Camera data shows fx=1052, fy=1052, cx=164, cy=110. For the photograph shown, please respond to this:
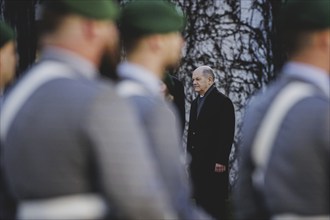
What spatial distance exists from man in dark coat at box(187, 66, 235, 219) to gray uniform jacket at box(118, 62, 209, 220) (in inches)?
241

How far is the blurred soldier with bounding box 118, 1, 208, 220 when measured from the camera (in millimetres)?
3941

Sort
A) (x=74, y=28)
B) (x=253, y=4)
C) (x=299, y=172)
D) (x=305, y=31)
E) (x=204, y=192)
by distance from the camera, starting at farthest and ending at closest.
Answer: (x=253, y=4) → (x=204, y=192) → (x=305, y=31) → (x=299, y=172) → (x=74, y=28)

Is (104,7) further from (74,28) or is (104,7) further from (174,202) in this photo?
(174,202)

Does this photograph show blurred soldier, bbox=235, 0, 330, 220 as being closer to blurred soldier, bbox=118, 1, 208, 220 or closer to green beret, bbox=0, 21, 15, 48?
blurred soldier, bbox=118, 1, 208, 220

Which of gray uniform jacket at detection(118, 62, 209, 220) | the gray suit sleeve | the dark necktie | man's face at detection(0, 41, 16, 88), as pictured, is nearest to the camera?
the gray suit sleeve

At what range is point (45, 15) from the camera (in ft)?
11.5

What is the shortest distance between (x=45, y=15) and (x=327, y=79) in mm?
1225

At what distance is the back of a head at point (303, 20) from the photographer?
162 inches

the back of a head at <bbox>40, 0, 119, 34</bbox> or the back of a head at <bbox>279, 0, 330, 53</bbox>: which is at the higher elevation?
the back of a head at <bbox>40, 0, 119, 34</bbox>

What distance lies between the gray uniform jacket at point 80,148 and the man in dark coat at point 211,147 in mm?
6931

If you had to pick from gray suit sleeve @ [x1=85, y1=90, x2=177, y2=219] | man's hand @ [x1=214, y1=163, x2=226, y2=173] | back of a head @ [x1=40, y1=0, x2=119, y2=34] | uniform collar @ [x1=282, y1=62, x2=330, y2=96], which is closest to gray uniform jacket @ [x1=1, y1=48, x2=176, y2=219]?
gray suit sleeve @ [x1=85, y1=90, x2=177, y2=219]

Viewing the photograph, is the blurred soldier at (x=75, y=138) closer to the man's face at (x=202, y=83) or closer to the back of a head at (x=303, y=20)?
the back of a head at (x=303, y=20)

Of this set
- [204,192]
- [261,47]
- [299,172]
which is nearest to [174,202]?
[299,172]

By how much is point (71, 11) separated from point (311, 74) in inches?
42.6
